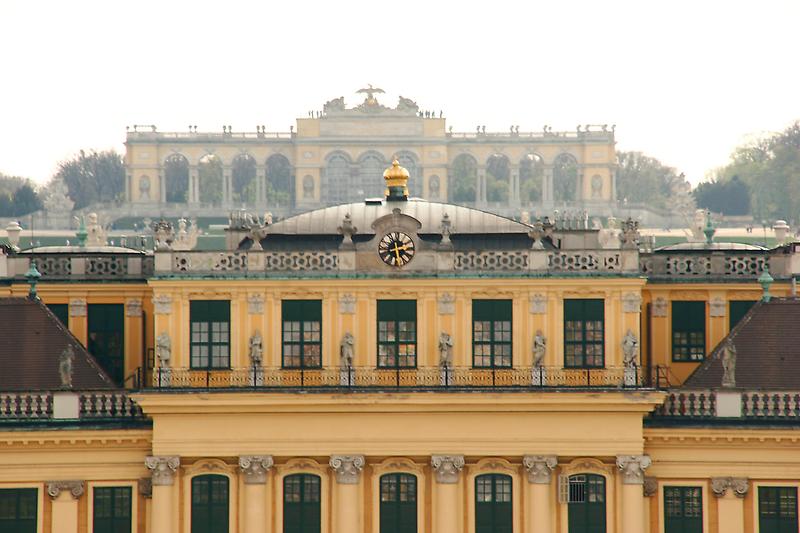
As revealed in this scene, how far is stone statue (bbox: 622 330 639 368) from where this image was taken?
5666 centimetres

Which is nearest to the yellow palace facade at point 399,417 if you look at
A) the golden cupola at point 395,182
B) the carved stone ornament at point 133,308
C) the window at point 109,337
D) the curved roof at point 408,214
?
the curved roof at point 408,214

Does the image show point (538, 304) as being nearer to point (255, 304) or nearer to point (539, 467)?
point (539, 467)

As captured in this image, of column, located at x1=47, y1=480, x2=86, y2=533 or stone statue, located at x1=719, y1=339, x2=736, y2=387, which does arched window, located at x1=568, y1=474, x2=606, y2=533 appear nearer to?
stone statue, located at x1=719, y1=339, x2=736, y2=387

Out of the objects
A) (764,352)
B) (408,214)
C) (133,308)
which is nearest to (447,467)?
(408,214)

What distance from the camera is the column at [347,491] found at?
185 feet

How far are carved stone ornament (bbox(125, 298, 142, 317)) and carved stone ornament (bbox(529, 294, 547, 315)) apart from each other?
1076cm

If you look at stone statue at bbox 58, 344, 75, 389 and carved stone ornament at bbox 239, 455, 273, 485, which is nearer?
carved stone ornament at bbox 239, 455, 273, 485

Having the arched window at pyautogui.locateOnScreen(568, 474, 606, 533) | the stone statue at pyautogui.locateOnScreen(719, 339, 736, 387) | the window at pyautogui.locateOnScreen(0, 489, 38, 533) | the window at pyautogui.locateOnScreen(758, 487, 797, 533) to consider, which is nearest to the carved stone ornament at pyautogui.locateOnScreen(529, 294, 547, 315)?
the arched window at pyautogui.locateOnScreen(568, 474, 606, 533)

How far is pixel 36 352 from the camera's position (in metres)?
58.4

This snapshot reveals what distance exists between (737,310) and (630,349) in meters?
5.11

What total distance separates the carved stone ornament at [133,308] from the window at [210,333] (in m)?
3.93

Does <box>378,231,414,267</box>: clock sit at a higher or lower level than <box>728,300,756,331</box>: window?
higher

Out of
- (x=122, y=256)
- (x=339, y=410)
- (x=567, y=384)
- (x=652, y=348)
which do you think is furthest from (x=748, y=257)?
(x=122, y=256)

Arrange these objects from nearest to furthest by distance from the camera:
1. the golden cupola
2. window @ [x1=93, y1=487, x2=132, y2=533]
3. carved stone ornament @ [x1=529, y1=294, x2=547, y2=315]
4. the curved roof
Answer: carved stone ornament @ [x1=529, y1=294, x2=547, y2=315]
window @ [x1=93, y1=487, x2=132, y2=533]
the curved roof
the golden cupola
